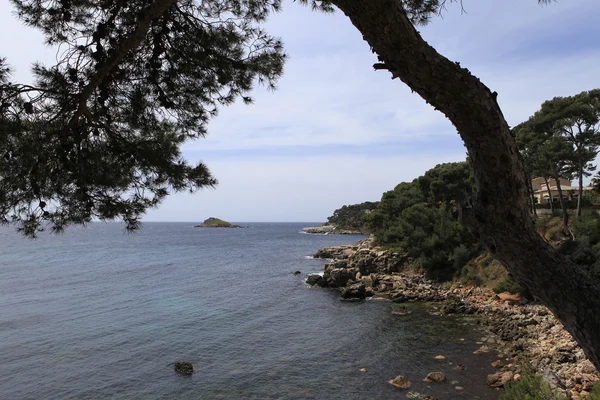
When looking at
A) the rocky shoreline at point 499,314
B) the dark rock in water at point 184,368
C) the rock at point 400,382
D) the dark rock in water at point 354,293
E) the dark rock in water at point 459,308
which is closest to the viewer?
Result: the rocky shoreline at point 499,314

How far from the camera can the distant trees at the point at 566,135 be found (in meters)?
24.2

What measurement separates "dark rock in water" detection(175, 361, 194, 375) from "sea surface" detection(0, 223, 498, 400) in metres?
0.26

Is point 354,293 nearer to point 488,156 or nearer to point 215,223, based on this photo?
point 488,156

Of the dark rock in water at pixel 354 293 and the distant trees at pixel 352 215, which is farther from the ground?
the distant trees at pixel 352 215

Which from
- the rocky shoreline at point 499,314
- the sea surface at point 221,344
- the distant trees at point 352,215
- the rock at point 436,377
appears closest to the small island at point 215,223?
the distant trees at point 352,215

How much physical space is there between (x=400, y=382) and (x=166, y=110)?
10131 millimetres

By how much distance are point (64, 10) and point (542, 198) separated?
155 feet

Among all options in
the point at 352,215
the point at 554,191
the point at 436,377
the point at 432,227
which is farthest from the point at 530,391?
the point at 352,215

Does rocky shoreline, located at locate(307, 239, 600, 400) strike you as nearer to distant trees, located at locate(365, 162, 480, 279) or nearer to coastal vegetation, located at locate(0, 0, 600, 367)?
distant trees, located at locate(365, 162, 480, 279)

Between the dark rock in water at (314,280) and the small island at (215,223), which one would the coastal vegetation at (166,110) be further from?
the small island at (215,223)

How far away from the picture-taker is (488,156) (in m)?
2.45

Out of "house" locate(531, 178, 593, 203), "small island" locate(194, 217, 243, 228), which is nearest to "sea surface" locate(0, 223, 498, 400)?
"house" locate(531, 178, 593, 203)

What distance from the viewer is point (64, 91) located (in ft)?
15.0

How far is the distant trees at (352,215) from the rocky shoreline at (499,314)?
256 ft
